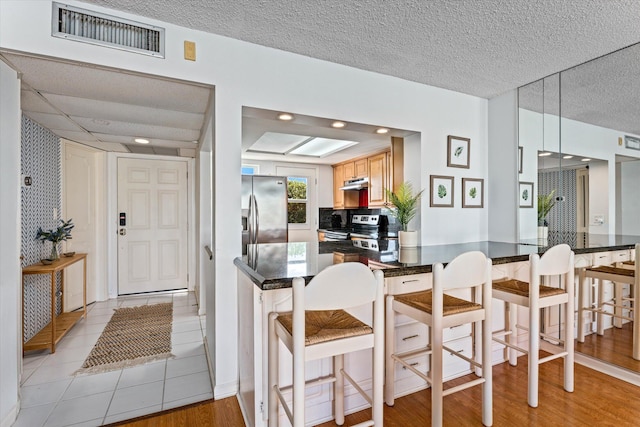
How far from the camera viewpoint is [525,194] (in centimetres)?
282

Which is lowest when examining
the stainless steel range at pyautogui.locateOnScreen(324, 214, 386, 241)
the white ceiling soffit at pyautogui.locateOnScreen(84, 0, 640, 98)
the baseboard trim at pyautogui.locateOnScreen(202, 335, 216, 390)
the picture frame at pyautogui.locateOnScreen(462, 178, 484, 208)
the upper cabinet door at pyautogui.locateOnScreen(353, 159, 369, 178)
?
the baseboard trim at pyautogui.locateOnScreen(202, 335, 216, 390)

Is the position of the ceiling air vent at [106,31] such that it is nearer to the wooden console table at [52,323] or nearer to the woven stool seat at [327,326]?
the woven stool seat at [327,326]

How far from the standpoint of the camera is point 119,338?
9.55 ft

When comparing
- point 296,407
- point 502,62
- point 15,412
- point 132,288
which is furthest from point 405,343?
point 132,288

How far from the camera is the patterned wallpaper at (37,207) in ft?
8.78

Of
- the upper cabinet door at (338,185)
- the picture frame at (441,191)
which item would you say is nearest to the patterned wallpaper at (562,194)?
the picture frame at (441,191)

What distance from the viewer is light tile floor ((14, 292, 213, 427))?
1836 mm

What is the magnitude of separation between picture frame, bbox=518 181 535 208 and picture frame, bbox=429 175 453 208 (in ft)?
1.99

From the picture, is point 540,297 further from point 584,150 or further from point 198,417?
point 198,417

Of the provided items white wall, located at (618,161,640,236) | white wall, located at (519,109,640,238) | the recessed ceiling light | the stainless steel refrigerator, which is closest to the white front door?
the stainless steel refrigerator

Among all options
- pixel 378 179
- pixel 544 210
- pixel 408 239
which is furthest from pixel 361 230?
pixel 544 210

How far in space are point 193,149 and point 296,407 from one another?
12.1ft

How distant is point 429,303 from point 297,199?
419 centimetres

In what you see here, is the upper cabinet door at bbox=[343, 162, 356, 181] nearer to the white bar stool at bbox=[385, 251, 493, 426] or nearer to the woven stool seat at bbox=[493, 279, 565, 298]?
the woven stool seat at bbox=[493, 279, 565, 298]
